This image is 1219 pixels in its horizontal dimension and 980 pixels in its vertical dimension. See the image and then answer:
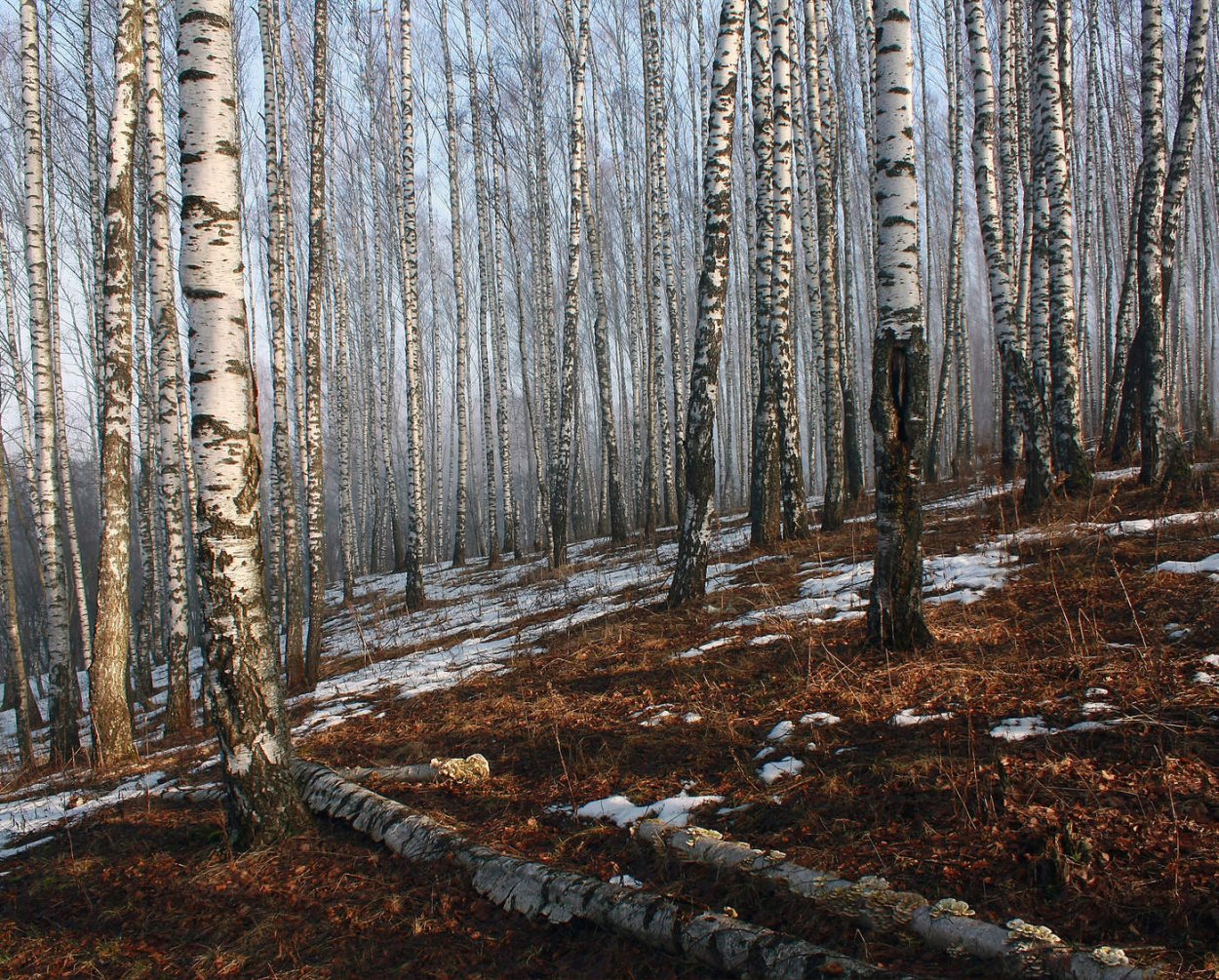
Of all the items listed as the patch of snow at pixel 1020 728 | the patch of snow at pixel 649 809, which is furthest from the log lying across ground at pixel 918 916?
the patch of snow at pixel 1020 728

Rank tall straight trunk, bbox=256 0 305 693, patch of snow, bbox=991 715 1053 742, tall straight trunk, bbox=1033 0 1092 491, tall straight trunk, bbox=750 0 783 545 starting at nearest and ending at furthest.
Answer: patch of snow, bbox=991 715 1053 742 → tall straight trunk, bbox=1033 0 1092 491 → tall straight trunk, bbox=256 0 305 693 → tall straight trunk, bbox=750 0 783 545

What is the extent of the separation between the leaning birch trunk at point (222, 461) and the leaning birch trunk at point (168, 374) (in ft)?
14.5

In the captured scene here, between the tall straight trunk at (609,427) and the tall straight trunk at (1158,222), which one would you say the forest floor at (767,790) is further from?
the tall straight trunk at (609,427)

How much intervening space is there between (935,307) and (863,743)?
1802 inches

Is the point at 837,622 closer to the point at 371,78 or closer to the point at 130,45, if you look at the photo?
the point at 130,45

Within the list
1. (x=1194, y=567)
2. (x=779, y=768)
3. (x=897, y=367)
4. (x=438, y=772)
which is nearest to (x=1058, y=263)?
(x=1194, y=567)

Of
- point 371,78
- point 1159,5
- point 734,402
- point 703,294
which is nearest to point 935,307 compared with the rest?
point 734,402

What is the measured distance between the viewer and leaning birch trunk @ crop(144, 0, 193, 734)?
716 cm

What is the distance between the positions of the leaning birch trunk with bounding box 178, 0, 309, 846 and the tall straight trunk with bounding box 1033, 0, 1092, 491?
7.76m

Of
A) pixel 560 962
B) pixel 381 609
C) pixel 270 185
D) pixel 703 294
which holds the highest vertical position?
pixel 270 185

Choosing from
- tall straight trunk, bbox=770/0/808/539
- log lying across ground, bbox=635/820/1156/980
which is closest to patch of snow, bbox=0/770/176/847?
log lying across ground, bbox=635/820/1156/980

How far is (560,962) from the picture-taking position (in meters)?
2.38

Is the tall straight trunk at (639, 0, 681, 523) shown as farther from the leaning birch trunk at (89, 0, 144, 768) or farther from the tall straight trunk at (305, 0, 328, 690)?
the leaning birch trunk at (89, 0, 144, 768)

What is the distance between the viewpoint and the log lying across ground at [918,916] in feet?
6.00
